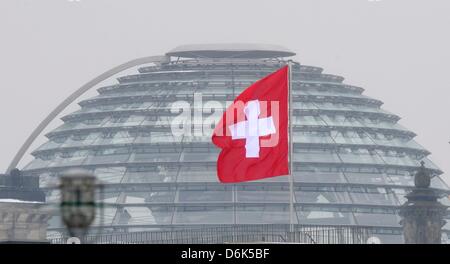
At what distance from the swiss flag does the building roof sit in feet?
521

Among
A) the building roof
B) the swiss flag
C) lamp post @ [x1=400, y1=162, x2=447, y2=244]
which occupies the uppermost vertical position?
the building roof

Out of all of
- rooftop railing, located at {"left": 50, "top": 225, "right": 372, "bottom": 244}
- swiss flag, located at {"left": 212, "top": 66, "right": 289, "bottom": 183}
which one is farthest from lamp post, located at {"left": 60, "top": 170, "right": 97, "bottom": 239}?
swiss flag, located at {"left": 212, "top": 66, "right": 289, "bottom": 183}

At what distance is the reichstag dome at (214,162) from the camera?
167m

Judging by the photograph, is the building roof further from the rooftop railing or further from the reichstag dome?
the rooftop railing

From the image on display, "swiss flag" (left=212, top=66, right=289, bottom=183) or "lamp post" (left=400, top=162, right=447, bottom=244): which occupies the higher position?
"swiss flag" (left=212, top=66, right=289, bottom=183)

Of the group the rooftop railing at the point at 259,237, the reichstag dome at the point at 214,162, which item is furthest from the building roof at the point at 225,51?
the rooftop railing at the point at 259,237

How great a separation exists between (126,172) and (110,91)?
10762 millimetres

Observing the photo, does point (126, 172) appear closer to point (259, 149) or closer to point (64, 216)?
point (259, 149)

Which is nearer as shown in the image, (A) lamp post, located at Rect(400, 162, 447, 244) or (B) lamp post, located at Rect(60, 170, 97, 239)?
(B) lamp post, located at Rect(60, 170, 97, 239)

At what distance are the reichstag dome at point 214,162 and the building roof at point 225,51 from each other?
1182 cm

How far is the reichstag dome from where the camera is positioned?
167375 millimetres

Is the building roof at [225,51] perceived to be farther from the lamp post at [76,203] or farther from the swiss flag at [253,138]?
the lamp post at [76,203]
